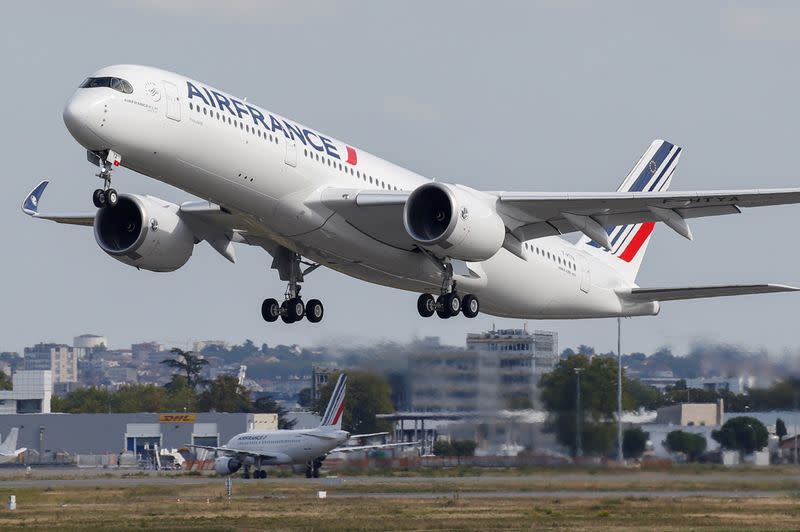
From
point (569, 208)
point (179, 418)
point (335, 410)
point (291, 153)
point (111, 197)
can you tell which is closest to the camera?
point (111, 197)

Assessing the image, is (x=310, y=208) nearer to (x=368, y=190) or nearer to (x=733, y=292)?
(x=368, y=190)

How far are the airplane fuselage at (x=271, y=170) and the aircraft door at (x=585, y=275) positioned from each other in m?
1.81

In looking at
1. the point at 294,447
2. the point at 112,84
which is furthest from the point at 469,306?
the point at 294,447

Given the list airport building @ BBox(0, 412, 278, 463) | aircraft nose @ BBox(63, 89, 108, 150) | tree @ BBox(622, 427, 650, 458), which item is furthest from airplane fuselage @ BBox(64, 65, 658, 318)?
airport building @ BBox(0, 412, 278, 463)

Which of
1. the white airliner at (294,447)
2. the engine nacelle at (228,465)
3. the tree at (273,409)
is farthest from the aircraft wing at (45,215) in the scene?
the tree at (273,409)

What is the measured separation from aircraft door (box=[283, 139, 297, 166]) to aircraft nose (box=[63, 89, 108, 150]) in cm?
467

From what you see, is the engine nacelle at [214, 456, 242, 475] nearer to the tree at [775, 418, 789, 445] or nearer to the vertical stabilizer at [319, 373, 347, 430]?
the vertical stabilizer at [319, 373, 347, 430]

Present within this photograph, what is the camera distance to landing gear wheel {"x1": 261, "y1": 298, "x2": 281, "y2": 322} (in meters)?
37.8

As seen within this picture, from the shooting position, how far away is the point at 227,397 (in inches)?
3374

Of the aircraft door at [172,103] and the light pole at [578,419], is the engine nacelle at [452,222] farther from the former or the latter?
the light pole at [578,419]

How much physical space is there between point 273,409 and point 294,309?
4413 cm

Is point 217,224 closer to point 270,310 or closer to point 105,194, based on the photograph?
point 270,310

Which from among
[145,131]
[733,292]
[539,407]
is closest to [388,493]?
[539,407]

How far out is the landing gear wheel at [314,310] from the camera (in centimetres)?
3800
